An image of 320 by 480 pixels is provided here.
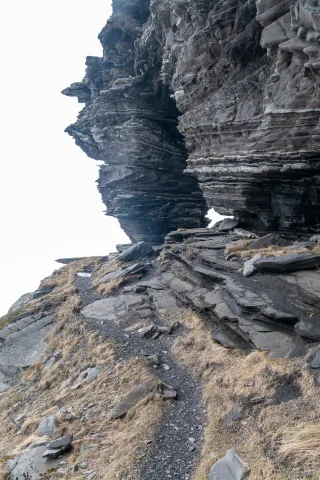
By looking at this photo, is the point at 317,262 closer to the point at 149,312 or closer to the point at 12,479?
the point at 149,312

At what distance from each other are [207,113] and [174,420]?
75.9 feet

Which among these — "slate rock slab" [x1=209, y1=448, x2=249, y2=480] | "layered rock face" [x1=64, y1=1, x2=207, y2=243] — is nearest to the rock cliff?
"slate rock slab" [x1=209, y1=448, x2=249, y2=480]

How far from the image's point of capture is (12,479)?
10055 millimetres

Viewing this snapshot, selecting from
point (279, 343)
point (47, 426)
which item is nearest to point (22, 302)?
point (47, 426)

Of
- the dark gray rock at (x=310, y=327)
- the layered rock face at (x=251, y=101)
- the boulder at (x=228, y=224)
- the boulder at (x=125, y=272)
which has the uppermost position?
the layered rock face at (x=251, y=101)

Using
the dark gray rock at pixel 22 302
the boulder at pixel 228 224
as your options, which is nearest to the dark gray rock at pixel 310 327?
the boulder at pixel 228 224

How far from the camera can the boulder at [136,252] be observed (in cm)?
3400

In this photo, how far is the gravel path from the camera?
9070 millimetres

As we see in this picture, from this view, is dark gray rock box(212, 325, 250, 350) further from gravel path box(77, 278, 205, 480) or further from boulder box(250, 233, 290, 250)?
boulder box(250, 233, 290, 250)

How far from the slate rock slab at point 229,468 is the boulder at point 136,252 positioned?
2622 centimetres

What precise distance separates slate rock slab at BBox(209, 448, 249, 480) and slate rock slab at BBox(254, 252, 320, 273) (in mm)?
9009

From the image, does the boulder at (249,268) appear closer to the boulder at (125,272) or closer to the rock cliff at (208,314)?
the rock cliff at (208,314)

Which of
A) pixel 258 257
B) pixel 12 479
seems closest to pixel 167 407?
pixel 12 479

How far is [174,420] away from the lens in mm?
11016
